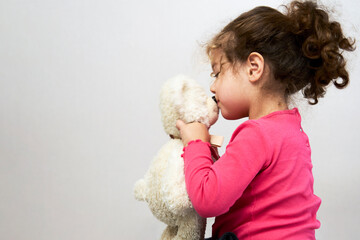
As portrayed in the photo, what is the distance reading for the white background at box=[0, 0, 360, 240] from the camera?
1.31m

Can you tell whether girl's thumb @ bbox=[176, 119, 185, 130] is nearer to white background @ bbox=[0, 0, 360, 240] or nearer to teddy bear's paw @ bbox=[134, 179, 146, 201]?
teddy bear's paw @ bbox=[134, 179, 146, 201]

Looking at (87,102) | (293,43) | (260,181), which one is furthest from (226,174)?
(87,102)

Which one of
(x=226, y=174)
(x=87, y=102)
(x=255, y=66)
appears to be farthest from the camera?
(x=87, y=102)

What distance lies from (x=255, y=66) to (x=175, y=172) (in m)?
0.26

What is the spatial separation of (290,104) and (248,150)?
22 cm

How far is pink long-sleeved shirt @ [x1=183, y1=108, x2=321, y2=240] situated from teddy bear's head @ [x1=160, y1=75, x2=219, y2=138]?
2.6 inches

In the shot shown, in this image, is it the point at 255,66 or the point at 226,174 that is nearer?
the point at 226,174

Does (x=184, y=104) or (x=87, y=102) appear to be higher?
(x=87, y=102)

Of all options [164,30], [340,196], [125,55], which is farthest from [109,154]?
[340,196]

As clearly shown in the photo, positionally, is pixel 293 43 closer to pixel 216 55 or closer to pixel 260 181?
pixel 216 55

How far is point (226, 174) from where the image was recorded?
26.6 inches

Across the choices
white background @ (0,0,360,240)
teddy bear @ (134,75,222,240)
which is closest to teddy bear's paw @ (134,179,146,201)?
teddy bear @ (134,75,222,240)

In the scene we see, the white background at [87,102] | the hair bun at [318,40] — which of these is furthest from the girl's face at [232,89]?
the white background at [87,102]

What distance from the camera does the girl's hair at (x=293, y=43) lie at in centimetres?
77
